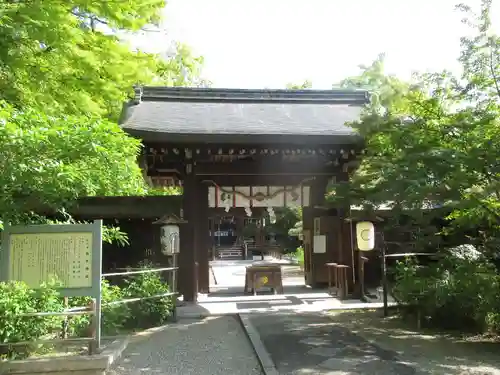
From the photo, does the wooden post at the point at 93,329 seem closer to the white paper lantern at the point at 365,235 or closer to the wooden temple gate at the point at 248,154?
the wooden temple gate at the point at 248,154

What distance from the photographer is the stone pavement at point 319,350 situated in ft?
17.8

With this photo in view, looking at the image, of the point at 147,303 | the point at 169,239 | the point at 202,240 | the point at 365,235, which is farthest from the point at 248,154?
the point at 147,303

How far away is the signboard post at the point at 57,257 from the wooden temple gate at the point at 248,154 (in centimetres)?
430

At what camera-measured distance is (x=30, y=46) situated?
25.3 feet

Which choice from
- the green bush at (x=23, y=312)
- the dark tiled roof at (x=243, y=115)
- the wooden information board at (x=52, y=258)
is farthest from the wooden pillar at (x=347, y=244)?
the green bush at (x=23, y=312)

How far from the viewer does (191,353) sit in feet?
21.1

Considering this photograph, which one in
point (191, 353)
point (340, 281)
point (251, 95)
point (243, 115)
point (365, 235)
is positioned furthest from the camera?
point (251, 95)

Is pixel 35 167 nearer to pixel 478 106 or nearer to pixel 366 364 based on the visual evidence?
pixel 366 364

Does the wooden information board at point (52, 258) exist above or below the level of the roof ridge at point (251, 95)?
below

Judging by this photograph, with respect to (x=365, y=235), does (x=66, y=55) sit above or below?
above

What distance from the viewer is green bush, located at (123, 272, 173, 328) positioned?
26.6 ft

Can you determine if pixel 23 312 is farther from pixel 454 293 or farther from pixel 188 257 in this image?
pixel 454 293

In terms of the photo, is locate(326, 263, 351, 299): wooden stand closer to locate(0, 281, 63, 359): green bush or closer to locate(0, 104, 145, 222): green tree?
locate(0, 104, 145, 222): green tree

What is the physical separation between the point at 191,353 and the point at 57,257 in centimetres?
232
